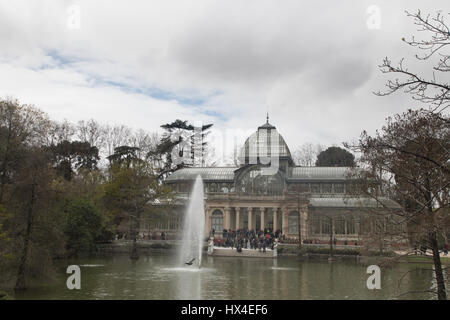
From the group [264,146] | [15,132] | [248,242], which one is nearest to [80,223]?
[15,132]

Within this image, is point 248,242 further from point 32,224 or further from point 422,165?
point 422,165

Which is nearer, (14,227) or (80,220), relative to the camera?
(14,227)

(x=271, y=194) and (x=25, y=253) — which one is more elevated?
(x=271, y=194)

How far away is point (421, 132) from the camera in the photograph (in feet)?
51.2

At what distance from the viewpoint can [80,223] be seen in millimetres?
40969

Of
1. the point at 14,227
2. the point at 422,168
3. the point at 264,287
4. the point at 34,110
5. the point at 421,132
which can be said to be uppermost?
the point at 34,110

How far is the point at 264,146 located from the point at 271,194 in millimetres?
10055

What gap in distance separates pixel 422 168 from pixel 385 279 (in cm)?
1514

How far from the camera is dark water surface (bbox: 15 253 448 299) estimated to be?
930 inches

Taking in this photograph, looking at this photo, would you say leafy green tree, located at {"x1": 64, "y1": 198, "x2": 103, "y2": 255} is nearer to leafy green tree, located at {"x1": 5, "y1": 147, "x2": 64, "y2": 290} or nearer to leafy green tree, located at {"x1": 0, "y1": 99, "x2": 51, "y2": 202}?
leafy green tree, located at {"x1": 0, "y1": 99, "x2": 51, "y2": 202}
